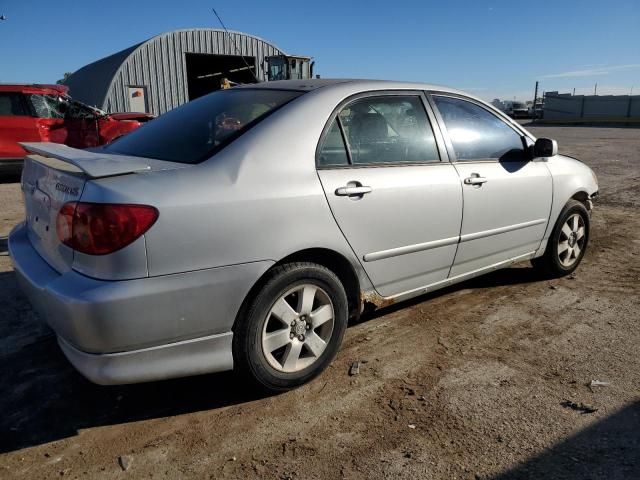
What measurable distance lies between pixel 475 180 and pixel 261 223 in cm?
168

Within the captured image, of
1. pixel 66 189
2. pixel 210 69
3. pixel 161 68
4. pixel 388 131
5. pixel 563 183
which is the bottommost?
pixel 563 183

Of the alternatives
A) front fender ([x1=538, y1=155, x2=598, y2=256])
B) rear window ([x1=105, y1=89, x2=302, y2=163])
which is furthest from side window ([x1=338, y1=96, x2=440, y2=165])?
front fender ([x1=538, y1=155, x2=598, y2=256])

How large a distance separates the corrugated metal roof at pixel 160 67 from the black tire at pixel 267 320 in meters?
23.5

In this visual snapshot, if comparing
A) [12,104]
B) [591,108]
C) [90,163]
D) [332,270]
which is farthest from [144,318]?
[591,108]

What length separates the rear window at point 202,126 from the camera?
2.68 metres

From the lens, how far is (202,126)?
9.71 ft

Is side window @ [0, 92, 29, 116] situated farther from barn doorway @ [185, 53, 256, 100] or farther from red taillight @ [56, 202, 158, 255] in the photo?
barn doorway @ [185, 53, 256, 100]

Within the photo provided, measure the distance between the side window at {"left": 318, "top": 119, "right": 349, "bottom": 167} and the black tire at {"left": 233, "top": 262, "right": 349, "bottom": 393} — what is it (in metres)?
0.57

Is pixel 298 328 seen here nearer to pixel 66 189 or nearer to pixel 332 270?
pixel 332 270

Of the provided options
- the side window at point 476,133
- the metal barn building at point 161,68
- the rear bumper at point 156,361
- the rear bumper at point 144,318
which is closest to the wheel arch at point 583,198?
the side window at point 476,133

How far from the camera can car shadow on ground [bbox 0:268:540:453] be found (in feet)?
8.11

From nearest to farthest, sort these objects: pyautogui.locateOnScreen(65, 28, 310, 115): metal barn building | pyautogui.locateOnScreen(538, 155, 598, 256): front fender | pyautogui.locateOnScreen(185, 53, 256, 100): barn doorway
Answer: pyautogui.locateOnScreen(538, 155, 598, 256): front fender, pyautogui.locateOnScreen(65, 28, 310, 115): metal barn building, pyautogui.locateOnScreen(185, 53, 256, 100): barn doorway

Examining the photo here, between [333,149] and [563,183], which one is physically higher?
[333,149]

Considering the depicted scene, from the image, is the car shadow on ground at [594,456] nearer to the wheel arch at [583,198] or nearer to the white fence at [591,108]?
the wheel arch at [583,198]
